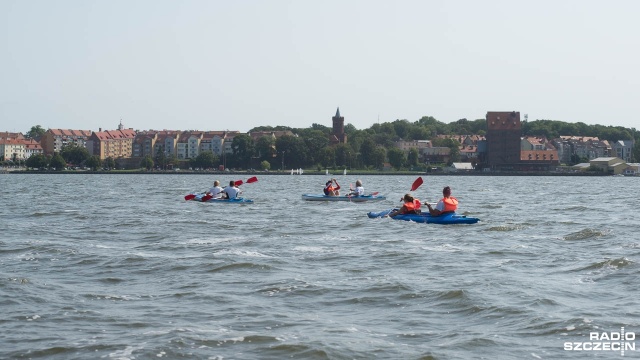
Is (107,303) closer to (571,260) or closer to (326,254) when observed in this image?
(326,254)

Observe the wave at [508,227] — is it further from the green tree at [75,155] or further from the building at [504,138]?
the green tree at [75,155]

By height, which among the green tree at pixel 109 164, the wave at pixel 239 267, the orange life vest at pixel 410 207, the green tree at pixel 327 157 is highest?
the green tree at pixel 327 157

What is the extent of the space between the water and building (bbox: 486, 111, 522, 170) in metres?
142

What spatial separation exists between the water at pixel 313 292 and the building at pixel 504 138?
466ft

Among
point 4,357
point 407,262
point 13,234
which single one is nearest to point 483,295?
point 407,262

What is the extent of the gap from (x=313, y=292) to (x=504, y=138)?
15516cm

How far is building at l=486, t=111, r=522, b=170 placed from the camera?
166m

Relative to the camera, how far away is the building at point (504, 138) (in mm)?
166250

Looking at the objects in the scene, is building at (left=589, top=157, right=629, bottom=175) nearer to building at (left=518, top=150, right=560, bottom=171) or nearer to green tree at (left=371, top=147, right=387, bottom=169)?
building at (left=518, top=150, right=560, bottom=171)

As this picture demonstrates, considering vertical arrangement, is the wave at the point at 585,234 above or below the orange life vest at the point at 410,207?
below

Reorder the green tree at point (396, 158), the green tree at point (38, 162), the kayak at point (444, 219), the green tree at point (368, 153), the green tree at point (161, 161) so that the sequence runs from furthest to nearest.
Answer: the green tree at point (161, 161) < the green tree at point (38, 162) < the green tree at point (396, 158) < the green tree at point (368, 153) < the kayak at point (444, 219)

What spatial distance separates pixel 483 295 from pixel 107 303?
5631 mm

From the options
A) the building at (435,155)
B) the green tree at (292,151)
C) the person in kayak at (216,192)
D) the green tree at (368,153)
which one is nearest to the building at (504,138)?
the green tree at (368,153)

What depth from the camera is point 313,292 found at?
1487 cm
